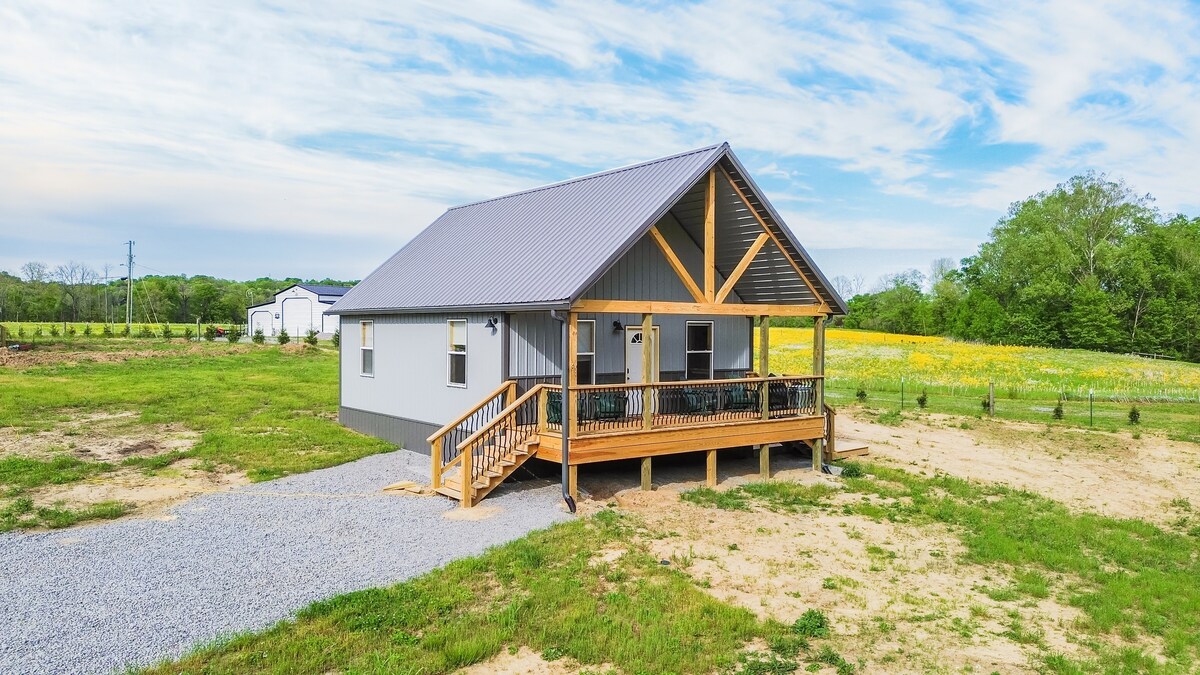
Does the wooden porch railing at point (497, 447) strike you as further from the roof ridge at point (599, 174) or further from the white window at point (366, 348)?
the white window at point (366, 348)

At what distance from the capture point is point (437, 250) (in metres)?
19.1

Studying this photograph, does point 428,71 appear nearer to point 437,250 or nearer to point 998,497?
point 437,250

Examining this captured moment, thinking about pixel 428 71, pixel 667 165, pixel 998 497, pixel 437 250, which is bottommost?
pixel 998 497

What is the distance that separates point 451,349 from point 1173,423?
2385cm

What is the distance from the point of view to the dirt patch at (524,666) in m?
6.52

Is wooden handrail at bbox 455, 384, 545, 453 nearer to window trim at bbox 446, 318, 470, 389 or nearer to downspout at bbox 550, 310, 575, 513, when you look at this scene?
downspout at bbox 550, 310, 575, 513

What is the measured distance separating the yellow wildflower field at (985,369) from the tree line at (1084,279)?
36.5 ft

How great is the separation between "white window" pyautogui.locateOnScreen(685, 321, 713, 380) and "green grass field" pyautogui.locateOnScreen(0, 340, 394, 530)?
24.8 feet

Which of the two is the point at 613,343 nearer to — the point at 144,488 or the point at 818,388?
the point at 818,388

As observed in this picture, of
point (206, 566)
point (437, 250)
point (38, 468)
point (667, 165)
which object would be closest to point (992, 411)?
point (667, 165)

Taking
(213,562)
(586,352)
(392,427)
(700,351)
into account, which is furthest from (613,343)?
(213,562)

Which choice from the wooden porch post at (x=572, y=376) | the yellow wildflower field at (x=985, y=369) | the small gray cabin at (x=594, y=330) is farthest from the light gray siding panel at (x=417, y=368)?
the yellow wildflower field at (x=985, y=369)

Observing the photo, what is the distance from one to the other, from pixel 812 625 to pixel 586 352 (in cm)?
846

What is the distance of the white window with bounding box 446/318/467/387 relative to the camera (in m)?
15.3
